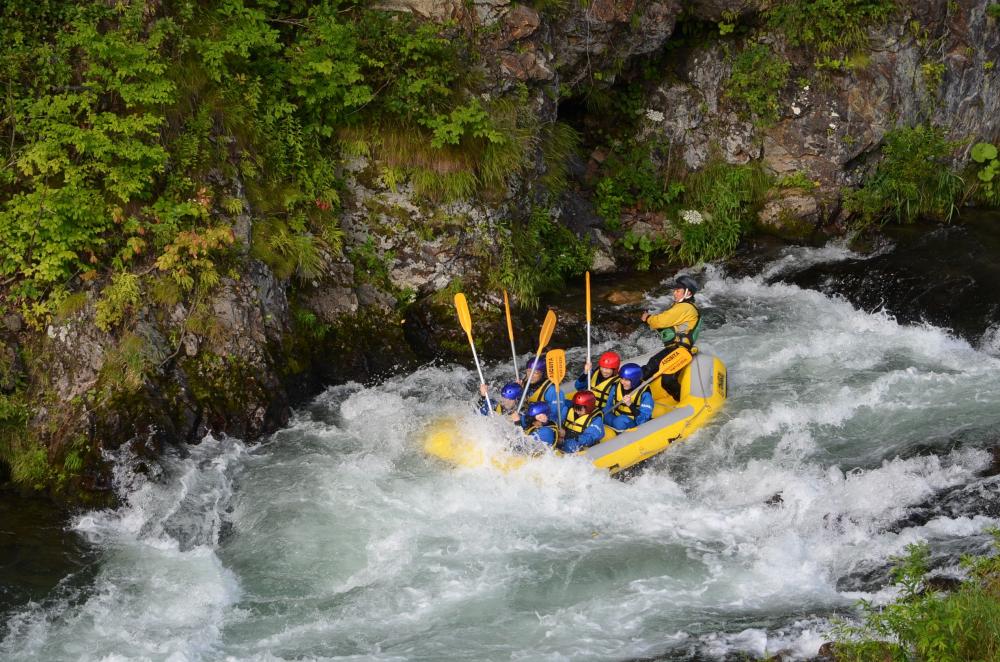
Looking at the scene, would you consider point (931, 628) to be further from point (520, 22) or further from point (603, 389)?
point (520, 22)

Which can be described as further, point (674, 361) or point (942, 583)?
point (674, 361)

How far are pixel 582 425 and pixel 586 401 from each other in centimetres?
21

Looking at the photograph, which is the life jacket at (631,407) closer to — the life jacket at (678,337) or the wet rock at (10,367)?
the life jacket at (678,337)

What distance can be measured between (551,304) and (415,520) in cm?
391

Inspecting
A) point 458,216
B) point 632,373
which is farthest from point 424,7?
point 632,373

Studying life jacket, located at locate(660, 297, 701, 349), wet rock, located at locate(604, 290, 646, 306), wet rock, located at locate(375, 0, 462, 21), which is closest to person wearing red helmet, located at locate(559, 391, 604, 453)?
life jacket, located at locate(660, 297, 701, 349)

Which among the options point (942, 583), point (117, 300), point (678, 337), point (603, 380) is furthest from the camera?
point (678, 337)

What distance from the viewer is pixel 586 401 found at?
8.72 metres

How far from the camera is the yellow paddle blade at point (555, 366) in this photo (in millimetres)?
8977

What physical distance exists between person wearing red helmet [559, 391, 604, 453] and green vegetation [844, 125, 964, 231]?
5534mm

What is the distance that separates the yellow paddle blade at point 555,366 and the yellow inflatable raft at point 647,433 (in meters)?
0.40

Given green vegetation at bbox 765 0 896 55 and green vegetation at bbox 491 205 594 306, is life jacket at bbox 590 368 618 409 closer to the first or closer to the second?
green vegetation at bbox 491 205 594 306

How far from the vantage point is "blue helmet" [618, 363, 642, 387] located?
8992 millimetres

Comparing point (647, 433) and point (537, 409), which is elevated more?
point (537, 409)
